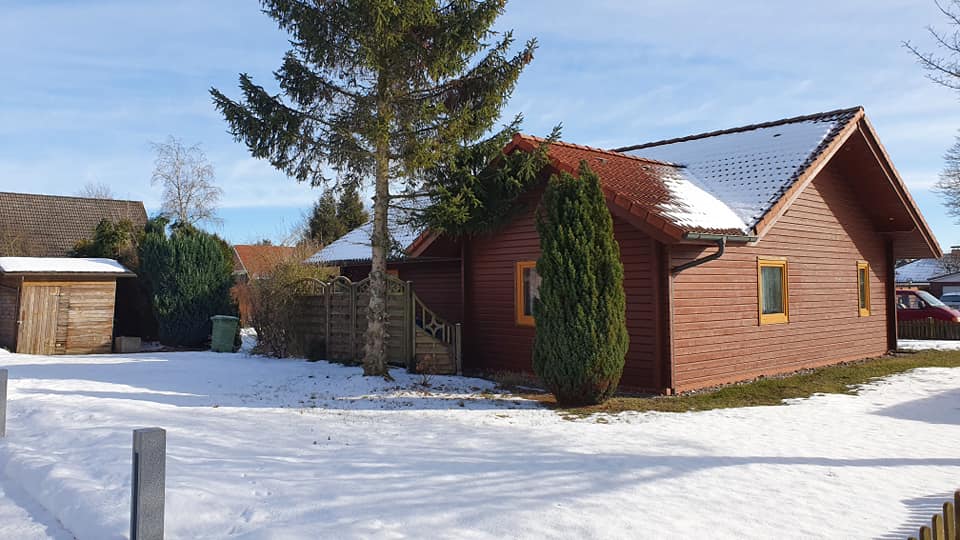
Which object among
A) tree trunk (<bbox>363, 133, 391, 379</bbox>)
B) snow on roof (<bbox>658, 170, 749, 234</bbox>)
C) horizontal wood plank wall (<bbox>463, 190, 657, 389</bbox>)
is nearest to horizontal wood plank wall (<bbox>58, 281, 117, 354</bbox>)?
tree trunk (<bbox>363, 133, 391, 379</bbox>)

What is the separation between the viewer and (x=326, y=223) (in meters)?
43.5

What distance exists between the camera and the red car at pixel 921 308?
23312 millimetres

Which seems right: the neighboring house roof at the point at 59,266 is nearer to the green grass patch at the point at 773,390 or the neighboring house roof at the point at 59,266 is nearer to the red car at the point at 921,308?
the green grass patch at the point at 773,390

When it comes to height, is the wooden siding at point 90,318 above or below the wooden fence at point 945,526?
above

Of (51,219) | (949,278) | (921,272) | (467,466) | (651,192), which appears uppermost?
(921,272)

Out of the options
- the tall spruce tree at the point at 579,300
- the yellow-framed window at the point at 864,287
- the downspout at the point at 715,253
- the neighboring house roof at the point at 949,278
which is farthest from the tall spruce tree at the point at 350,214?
the neighboring house roof at the point at 949,278

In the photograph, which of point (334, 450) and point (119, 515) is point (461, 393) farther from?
point (119, 515)

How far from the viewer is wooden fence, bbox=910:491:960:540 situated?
3.86m

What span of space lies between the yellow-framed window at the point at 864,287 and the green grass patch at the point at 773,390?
1.53 meters

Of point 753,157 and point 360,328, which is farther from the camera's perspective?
point 753,157

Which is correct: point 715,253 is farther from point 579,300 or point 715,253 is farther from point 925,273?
point 925,273

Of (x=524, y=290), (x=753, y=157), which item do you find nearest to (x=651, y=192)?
(x=524, y=290)

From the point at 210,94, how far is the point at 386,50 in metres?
3.00

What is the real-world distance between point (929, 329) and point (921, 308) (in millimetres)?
1084
